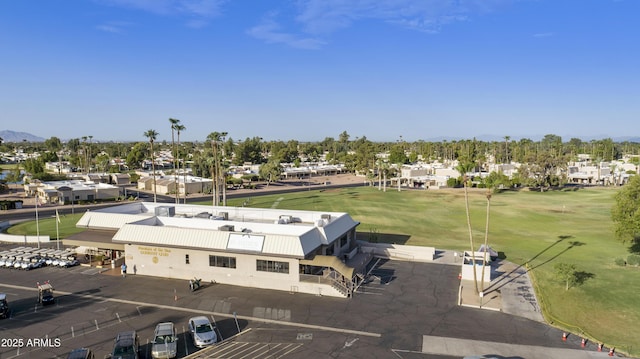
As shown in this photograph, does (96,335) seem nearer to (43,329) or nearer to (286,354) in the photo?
(43,329)

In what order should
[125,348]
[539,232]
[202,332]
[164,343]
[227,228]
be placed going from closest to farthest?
[125,348], [164,343], [202,332], [227,228], [539,232]

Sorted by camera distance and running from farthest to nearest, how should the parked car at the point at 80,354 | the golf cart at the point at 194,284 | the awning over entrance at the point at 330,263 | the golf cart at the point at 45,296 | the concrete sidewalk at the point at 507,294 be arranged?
the golf cart at the point at 194,284 → the awning over entrance at the point at 330,263 → the golf cart at the point at 45,296 → the concrete sidewalk at the point at 507,294 → the parked car at the point at 80,354

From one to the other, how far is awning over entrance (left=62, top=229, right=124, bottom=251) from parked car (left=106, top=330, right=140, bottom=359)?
21.2 m

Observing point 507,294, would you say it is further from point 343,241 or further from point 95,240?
point 95,240

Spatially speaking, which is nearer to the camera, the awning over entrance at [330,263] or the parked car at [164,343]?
the parked car at [164,343]

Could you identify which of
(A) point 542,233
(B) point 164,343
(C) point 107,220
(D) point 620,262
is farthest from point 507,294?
(C) point 107,220

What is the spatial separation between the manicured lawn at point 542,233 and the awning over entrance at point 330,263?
1804 centimetres

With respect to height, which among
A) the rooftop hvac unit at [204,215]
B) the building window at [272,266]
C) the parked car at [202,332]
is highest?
the rooftop hvac unit at [204,215]

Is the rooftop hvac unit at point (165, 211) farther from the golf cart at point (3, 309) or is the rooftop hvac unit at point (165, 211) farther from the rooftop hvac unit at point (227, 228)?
the golf cart at point (3, 309)

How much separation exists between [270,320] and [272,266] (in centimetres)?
766

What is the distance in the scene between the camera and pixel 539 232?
68438 millimetres

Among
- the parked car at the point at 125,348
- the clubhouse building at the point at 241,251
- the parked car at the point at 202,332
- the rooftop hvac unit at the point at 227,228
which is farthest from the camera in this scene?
the rooftop hvac unit at the point at 227,228

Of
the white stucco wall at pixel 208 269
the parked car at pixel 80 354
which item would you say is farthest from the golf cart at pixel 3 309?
the parked car at pixel 80 354

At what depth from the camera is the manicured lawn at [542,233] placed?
1359 inches
